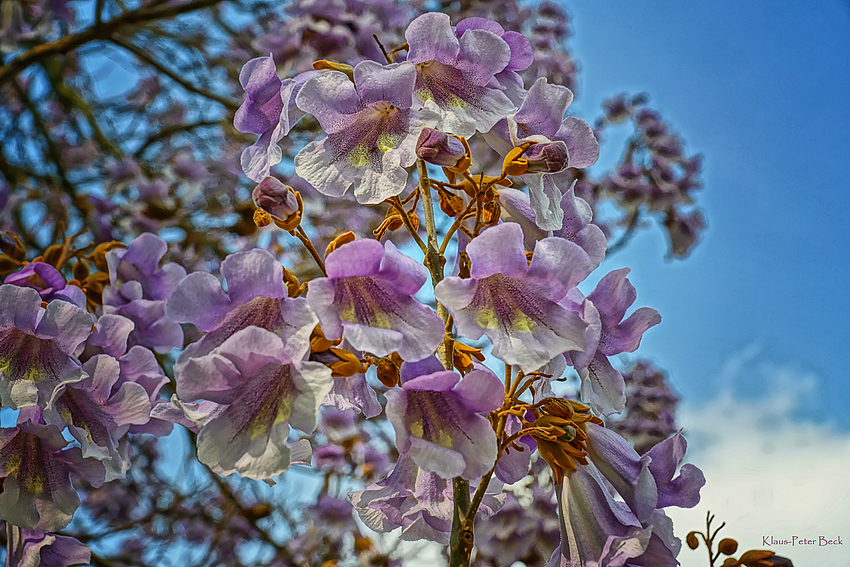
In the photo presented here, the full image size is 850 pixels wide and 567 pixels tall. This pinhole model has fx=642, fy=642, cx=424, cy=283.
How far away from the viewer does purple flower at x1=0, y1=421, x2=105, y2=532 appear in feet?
3.14

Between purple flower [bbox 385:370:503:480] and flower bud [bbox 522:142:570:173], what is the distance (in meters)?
0.25

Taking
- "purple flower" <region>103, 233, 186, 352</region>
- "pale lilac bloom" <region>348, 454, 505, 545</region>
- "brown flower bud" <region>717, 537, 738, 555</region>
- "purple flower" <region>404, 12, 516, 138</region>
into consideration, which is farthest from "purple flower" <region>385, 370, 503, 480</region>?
"purple flower" <region>103, 233, 186, 352</region>

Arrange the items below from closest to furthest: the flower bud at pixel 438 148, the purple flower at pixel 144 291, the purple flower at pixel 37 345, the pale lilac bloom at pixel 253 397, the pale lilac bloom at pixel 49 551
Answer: the pale lilac bloom at pixel 253 397, the flower bud at pixel 438 148, the purple flower at pixel 37 345, the pale lilac bloom at pixel 49 551, the purple flower at pixel 144 291

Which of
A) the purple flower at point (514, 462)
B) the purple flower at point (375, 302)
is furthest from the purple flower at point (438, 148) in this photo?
the purple flower at point (514, 462)

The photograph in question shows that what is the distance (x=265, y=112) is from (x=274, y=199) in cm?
18

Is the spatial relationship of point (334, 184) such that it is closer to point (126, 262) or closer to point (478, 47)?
point (478, 47)

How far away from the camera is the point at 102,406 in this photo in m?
0.99

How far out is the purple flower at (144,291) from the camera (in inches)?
48.4

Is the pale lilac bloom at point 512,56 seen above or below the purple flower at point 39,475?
above

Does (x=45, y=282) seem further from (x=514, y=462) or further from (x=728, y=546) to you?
(x=728, y=546)

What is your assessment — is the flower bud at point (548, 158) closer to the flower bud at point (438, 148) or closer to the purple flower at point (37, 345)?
the flower bud at point (438, 148)

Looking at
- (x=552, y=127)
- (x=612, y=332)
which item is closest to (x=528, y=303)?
(x=612, y=332)

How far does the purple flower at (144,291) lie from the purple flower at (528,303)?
758mm

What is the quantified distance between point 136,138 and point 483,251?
3826 mm
